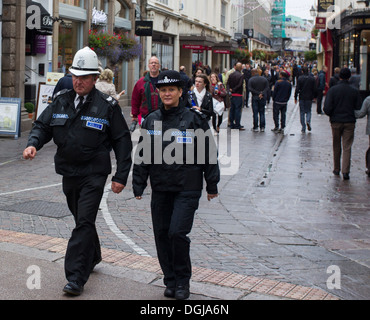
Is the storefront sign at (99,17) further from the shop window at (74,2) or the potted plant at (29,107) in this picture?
the potted plant at (29,107)

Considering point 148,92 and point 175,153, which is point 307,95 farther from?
point 175,153

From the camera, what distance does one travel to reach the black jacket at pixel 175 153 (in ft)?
17.1

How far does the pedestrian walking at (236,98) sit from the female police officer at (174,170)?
1443 centimetres

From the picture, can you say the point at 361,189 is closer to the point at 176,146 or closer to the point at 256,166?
the point at 256,166

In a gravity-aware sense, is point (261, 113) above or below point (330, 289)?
above

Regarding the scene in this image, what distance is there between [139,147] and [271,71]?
29.6 m

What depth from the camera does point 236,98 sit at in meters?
19.7

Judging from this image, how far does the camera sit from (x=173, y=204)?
5.34 m

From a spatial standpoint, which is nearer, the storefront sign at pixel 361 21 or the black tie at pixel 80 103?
the black tie at pixel 80 103

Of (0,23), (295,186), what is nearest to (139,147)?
(295,186)

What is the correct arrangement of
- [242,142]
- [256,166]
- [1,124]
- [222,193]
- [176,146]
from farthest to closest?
[242,142]
[1,124]
[256,166]
[222,193]
[176,146]

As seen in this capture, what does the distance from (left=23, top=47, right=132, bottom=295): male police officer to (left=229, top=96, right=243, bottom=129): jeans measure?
46.8 feet

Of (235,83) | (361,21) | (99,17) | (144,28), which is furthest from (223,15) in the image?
(235,83)

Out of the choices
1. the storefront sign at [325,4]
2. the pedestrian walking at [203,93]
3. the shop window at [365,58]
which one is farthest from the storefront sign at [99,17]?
the storefront sign at [325,4]
